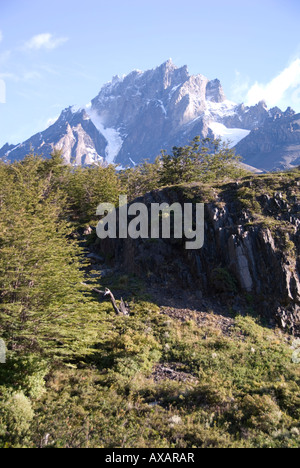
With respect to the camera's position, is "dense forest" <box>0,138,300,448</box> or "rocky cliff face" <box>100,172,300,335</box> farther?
"rocky cliff face" <box>100,172,300,335</box>

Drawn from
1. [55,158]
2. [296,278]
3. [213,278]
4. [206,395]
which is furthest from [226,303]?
[55,158]

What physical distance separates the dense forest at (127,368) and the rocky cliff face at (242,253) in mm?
A: 1141

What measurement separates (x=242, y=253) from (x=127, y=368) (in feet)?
34.3

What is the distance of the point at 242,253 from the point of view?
16750 mm

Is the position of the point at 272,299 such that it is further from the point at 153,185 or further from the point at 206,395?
the point at 153,185

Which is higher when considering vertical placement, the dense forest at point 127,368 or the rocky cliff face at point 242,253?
the rocky cliff face at point 242,253

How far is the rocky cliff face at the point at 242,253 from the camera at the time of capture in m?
15.4

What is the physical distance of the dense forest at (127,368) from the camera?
746cm

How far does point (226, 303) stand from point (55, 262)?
10763mm

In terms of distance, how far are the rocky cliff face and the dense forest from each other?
114cm

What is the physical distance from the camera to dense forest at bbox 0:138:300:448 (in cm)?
746

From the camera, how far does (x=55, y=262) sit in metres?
11.1

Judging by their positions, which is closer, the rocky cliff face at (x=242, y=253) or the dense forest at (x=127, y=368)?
the dense forest at (x=127, y=368)

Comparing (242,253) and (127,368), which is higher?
(242,253)
